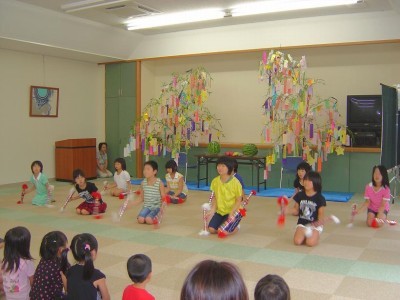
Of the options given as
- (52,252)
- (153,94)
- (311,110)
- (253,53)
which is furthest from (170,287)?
(153,94)

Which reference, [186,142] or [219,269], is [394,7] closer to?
[186,142]

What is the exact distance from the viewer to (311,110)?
26.9 ft

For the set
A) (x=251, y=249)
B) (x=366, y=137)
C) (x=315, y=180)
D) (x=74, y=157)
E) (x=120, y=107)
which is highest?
(x=120, y=107)

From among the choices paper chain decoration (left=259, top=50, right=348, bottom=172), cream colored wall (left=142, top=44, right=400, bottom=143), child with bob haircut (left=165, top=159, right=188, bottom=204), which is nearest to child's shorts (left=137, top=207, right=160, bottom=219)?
child with bob haircut (left=165, top=159, right=188, bottom=204)

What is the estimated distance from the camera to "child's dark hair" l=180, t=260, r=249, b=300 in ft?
4.15

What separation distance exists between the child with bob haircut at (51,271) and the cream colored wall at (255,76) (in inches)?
285

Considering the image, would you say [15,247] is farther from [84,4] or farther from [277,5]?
[277,5]

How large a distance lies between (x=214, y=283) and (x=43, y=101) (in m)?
9.85

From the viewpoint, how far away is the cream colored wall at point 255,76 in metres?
8.74

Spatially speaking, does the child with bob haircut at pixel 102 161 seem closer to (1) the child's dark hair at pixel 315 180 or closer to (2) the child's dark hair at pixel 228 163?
(2) the child's dark hair at pixel 228 163

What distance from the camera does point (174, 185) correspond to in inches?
308

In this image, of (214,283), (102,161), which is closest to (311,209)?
(214,283)

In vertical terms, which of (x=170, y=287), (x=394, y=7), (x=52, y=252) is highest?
(x=394, y=7)

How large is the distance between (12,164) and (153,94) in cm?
373
